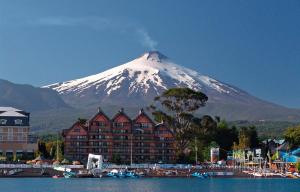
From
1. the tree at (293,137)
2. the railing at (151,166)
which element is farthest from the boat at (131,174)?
the tree at (293,137)

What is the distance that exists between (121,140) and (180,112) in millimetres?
11654

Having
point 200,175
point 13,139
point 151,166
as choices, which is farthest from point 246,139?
point 13,139

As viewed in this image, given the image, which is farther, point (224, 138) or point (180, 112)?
point (224, 138)

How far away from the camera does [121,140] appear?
12206 cm

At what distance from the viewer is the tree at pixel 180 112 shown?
12419cm

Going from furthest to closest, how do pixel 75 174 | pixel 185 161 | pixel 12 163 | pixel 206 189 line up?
pixel 185 161
pixel 12 163
pixel 75 174
pixel 206 189

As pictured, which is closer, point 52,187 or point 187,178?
point 52,187

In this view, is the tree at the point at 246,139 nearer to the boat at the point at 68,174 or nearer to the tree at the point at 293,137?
the tree at the point at 293,137

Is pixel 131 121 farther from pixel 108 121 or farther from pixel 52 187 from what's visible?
pixel 52 187

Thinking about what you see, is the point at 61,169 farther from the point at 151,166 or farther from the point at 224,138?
the point at 224,138

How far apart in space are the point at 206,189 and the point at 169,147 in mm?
42935

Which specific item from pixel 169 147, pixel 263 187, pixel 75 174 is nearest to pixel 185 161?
pixel 169 147

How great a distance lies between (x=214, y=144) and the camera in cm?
12531

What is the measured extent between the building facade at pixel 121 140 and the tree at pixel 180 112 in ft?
6.01
